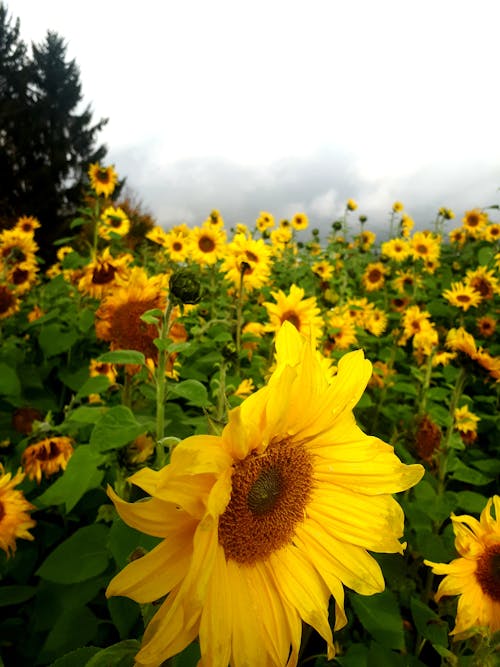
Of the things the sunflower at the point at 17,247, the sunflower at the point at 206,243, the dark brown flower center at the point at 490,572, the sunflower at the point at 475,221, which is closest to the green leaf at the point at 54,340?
the sunflower at the point at 17,247

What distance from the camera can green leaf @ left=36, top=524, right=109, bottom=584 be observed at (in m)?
1.29

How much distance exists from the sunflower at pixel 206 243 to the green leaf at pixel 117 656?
4375mm

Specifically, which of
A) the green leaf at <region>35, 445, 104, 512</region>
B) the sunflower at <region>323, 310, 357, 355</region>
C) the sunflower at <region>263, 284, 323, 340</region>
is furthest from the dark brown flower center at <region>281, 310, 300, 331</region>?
the green leaf at <region>35, 445, 104, 512</region>

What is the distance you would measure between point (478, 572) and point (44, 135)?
31695 mm

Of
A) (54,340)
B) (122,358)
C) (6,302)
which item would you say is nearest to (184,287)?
(122,358)

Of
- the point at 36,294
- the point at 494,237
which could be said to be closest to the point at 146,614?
the point at 36,294

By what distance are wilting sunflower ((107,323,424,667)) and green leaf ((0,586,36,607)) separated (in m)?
1.05

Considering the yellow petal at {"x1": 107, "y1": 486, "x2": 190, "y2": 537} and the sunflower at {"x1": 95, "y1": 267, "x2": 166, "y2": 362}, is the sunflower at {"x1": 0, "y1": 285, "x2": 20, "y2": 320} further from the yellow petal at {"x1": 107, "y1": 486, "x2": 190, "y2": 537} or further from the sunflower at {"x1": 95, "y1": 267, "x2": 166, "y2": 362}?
the yellow petal at {"x1": 107, "y1": 486, "x2": 190, "y2": 537}

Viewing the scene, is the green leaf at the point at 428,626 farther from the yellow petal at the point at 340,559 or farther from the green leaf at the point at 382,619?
the yellow petal at the point at 340,559

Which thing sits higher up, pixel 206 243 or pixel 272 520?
pixel 206 243

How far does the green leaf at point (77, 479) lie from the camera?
1326mm

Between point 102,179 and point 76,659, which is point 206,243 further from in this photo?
point 76,659

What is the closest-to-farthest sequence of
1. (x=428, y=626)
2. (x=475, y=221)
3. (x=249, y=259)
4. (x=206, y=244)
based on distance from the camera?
(x=428, y=626)
(x=249, y=259)
(x=206, y=244)
(x=475, y=221)

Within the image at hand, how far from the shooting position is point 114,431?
3.65 feet
